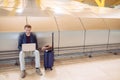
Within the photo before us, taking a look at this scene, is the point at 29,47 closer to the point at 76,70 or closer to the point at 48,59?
the point at 48,59

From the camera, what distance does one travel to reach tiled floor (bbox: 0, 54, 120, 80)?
340 cm

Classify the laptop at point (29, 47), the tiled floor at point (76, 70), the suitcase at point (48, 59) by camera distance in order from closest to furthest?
1. the tiled floor at point (76, 70)
2. the laptop at point (29, 47)
3. the suitcase at point (48, 59)

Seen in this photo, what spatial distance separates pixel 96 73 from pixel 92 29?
151 centimetres

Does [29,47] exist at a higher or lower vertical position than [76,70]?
higher

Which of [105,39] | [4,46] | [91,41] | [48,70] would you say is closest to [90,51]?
[91,41]

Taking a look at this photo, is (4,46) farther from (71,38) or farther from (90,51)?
(90,51)

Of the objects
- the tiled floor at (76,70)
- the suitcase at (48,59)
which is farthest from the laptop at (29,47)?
the tiled floor at (76,70)

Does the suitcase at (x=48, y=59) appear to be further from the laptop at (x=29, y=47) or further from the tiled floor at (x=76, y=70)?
the laptop at (x=29, y=47)

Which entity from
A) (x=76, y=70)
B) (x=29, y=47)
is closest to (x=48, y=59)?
(x=29, y=47)

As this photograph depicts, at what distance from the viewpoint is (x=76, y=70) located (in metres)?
3.76

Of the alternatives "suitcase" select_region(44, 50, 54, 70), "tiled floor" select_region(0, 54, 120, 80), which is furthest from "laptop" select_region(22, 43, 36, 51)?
"tiled floor" select_region(0, 54, 120, 80)

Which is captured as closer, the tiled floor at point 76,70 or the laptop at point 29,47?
the tiled floor at point 76,70

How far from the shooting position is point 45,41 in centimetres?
421

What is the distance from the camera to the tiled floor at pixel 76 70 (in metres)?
3.40
